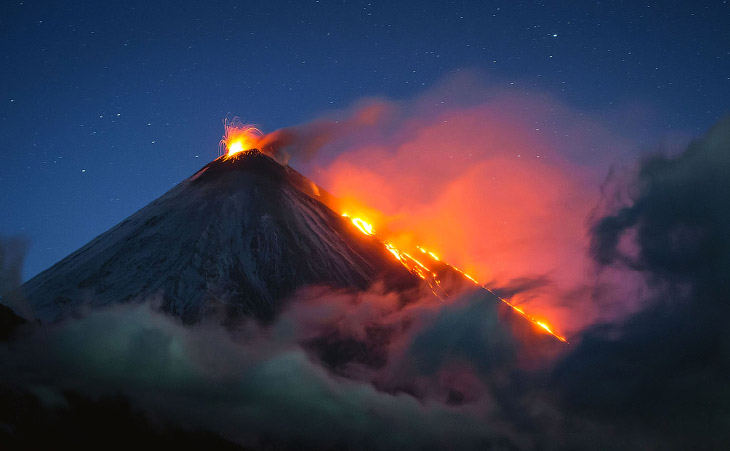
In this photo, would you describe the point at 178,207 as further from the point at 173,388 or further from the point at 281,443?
the point at 281,443

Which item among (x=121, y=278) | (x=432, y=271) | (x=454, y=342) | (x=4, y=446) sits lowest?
(x=4, y=446)

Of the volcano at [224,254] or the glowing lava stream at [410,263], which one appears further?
the glowing lava stream at [410,263]

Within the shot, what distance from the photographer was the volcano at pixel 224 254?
5194 cm

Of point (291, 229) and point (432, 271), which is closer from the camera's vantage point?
point (291, 229)

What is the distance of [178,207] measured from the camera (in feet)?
212

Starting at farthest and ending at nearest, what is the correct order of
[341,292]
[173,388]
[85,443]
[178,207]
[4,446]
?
1. [178,207]
2. [341,292]
3. [173,388]
4. [85,443]
5. [4,446]

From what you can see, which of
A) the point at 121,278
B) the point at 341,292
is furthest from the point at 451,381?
the point at 121,278

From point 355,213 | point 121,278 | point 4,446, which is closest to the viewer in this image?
point 4,446

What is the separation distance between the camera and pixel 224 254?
56.2m

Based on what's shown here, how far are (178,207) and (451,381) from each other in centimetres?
3812

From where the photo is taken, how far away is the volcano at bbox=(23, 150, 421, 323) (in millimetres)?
51938

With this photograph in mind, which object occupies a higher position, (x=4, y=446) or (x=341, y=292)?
(x=341, y=292)

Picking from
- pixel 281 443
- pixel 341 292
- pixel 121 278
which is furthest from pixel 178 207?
pixel 281 443

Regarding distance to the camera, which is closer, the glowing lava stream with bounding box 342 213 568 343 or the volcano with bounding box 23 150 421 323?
the volcano with bounding box 23 150 421 323
